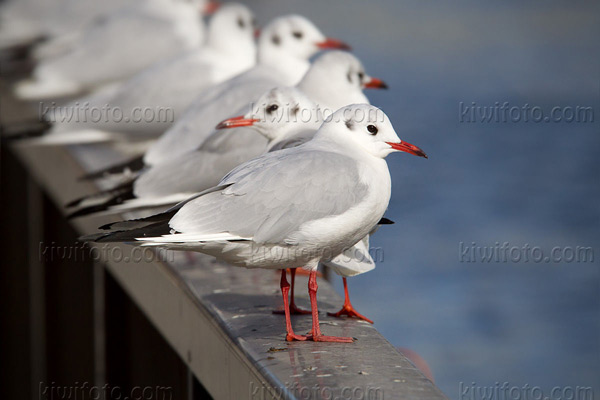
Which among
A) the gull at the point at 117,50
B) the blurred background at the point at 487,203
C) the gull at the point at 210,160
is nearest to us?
the gull at the point at 210,160

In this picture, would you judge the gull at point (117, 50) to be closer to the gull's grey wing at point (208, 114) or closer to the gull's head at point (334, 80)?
the gull's grey wing at point (208, 114)

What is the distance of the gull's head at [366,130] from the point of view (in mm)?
2754

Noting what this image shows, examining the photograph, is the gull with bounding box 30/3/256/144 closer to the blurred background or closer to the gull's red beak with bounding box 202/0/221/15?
the gull's red beak with bounding box 202/0/221/15

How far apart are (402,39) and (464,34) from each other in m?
2.57

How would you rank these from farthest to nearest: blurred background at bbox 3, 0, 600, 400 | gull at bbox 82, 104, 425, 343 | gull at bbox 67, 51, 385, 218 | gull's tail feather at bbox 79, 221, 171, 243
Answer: blurred background at bbox 3, 0, 600, 400 < gull at bbox 67, 51, 385, 218 < gull at bbox 82, 104, 425, 343 < gull's tail feather at bbox 79, 221, 171, 243

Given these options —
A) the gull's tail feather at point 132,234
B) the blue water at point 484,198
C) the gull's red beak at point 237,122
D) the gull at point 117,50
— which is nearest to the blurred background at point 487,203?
the blue water at point 484,198

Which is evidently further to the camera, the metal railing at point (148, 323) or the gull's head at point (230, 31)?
the gull's head at point (230, 31)

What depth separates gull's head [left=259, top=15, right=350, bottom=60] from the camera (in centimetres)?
504

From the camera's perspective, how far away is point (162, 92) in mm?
5180

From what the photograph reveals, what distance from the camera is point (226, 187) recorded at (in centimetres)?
263

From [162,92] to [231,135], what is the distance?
4.84 feet

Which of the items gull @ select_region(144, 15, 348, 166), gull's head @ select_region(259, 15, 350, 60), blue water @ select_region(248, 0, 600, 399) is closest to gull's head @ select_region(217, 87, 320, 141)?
gull @ select_region(144, 15, 348, 166)

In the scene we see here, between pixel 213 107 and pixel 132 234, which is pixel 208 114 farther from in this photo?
pixel 132 234

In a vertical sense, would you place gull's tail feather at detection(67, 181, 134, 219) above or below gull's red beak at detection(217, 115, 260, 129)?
below
